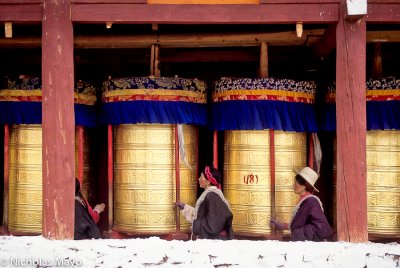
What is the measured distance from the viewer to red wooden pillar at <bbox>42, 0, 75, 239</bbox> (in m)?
5.34

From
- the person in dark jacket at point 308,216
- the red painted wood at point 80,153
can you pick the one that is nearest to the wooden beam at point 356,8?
the person in dark jacket at point 308,216

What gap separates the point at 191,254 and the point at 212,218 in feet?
3.06

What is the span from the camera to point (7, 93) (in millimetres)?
6699

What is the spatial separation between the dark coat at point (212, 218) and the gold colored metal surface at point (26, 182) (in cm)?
190

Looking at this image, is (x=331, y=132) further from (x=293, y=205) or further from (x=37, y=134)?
(x=37, y=134)

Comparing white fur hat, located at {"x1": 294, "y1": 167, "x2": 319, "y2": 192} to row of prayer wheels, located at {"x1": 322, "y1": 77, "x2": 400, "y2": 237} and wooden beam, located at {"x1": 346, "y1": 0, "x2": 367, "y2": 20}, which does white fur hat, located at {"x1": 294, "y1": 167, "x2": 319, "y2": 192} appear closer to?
row of prayer wheels, located at {"x1": 322, "y1": 77, "x2": 400, "y2": 237}

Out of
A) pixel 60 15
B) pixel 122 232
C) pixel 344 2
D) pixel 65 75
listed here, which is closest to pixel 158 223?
pixel 122 232

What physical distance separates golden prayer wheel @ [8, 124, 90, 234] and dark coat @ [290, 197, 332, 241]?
287cm

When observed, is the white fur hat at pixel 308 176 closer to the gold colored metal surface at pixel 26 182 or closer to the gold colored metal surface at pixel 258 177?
the gold colored metal surface at pixel 258 177

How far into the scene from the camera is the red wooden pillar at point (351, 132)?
210 inches

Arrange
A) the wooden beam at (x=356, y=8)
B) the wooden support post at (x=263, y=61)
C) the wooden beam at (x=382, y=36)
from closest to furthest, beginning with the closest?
the wooden beam at (x=356, y=8) → the wooden beam at (x=382, y=36) → the wooden support post at (x=263, y=61)

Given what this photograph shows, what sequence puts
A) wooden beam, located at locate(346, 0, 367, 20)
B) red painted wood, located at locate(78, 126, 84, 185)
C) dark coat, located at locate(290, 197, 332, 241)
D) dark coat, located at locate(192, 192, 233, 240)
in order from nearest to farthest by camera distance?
wooden beam, located at locate(346, 0, 367, 20), dark coat, located at locate(290, 197, 332, 241), dark coat, located at locate(192, 192, 233, 240), red painted wood, located at locate(78, 126, 84, 185)

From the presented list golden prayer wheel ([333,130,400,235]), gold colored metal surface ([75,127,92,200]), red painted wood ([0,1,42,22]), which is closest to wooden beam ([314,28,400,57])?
golden prayer wheel ([333,130,400,235])

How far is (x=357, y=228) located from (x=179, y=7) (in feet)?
8.35
